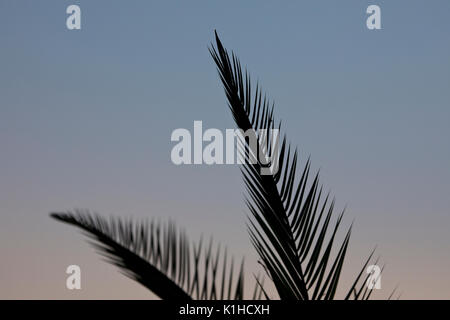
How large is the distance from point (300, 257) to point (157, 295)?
84cm

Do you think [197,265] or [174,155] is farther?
[174,155]

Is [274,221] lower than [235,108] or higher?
lower

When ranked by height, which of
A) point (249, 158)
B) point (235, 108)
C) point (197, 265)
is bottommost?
point (197, 265)
